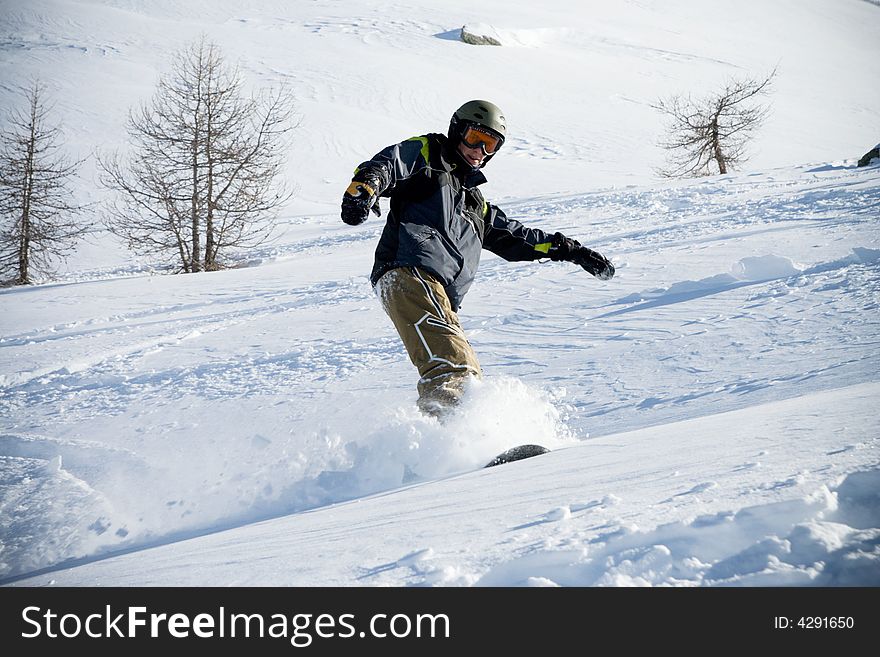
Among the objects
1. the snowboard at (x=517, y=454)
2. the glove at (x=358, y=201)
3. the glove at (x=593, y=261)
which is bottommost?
the snowboard at (x=517, y=454)

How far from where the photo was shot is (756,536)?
1.18 m

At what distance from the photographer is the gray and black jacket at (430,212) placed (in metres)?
3.46

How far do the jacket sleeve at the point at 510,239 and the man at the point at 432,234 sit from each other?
0.25 m

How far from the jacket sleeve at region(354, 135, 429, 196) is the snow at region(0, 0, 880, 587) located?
3.98ft

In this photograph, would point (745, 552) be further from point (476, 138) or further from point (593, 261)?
point (593, 261)

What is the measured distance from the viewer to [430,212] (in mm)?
3527

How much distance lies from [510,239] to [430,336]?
1.16m

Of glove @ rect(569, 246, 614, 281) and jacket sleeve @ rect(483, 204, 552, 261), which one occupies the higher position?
jacket sleeve @ rect(483, 204, 552, 261)

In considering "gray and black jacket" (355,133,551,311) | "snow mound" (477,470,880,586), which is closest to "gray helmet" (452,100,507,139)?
"gray and black jacket" (355,133,551,311)

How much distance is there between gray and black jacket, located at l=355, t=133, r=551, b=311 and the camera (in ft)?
11.4

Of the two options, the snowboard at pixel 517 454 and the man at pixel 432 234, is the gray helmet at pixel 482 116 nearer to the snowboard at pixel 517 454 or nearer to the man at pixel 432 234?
the man at pixel 432 234

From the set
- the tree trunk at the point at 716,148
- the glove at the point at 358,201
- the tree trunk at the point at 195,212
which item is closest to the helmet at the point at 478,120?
the glove at the point at 358,201

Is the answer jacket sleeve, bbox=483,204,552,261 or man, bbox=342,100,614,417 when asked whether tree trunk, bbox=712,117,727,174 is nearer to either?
jacket sleeve, bbox=483,204,552,261

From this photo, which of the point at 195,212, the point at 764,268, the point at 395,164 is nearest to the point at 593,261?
the point at 395,164
